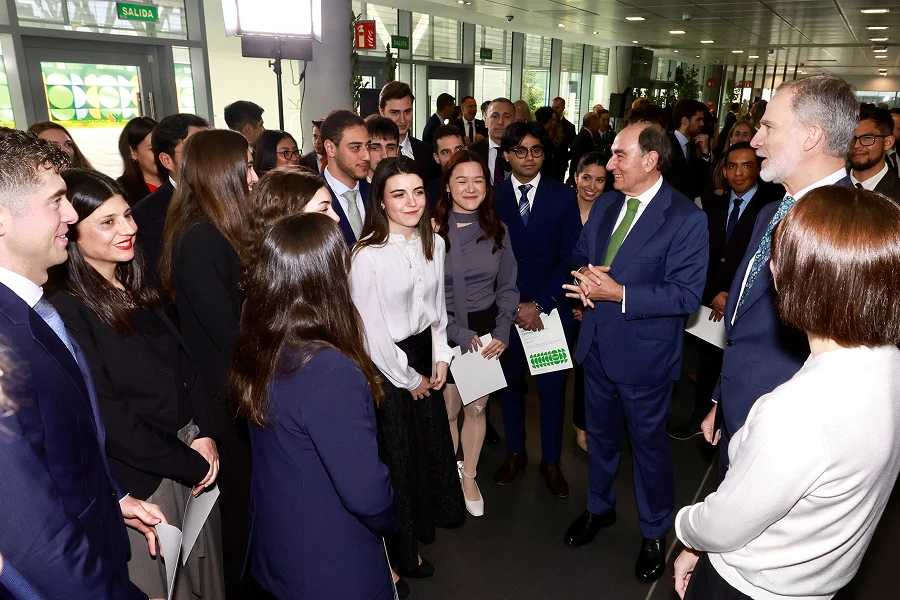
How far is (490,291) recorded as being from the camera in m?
2.91

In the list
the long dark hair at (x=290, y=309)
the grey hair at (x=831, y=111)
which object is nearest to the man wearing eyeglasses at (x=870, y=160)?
the grey hair at (x=831, y=111)

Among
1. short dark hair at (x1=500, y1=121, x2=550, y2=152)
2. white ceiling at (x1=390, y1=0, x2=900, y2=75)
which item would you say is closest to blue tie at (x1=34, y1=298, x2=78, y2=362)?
short dark hair at (x1=500, y1=121, x2=550, y2=152)

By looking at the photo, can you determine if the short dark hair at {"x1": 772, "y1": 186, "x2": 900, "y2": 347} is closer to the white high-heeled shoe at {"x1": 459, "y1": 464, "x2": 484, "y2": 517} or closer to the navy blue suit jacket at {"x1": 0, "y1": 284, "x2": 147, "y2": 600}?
the navy blue suit jacket at {"x1": 0, "y1": 284, "x2": 147, "y2": 600}

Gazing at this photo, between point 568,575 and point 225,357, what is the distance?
5.57 ft

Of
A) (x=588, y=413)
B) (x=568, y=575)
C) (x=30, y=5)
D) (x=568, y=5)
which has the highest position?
(x=568, y=5)

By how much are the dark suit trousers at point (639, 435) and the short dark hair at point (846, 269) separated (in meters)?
1.39

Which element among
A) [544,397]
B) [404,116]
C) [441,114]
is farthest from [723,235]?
[441,114]

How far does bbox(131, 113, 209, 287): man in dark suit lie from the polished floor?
177 cm

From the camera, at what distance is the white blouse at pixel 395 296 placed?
2254 millimetres

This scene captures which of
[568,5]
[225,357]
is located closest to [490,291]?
[225,357]

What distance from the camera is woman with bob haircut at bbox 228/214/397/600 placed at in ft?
4.59

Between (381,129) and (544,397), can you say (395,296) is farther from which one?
(381,129)

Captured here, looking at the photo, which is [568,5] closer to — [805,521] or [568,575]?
[568,575]

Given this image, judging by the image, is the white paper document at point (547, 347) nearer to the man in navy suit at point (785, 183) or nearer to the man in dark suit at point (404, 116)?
the man in navy suit at point (785, 183)
